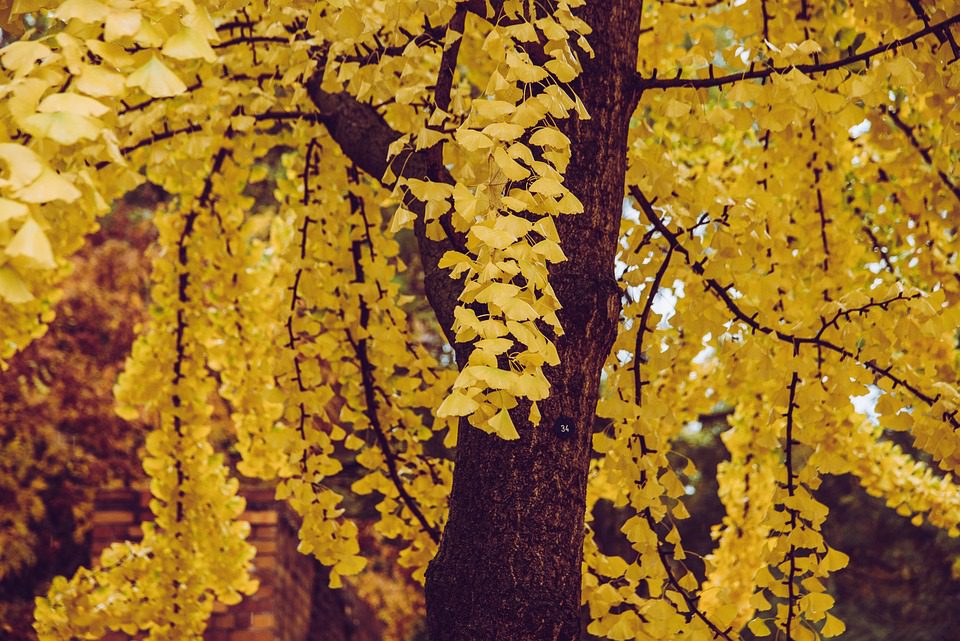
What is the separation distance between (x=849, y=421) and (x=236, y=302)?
7.20 ft

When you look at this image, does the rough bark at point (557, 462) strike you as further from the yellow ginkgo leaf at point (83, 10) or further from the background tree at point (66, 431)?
the background tree at point (66, 431)

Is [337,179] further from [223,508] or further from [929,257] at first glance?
[929,257]

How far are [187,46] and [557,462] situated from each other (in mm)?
926

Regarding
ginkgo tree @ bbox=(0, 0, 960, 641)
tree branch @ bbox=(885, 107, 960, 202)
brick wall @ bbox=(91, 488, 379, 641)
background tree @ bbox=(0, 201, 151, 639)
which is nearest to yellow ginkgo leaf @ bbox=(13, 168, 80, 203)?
ginkgo tree @ bbox=(0, 0, 960, 641)

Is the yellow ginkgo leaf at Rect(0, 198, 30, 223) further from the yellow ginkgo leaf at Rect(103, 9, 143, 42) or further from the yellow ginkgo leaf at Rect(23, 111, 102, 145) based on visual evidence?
the yellow ginkgo leaf at Rect(103, 9, 143, 42)

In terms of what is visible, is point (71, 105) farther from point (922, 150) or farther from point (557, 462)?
point (922, 150)

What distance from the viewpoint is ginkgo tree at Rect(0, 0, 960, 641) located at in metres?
1.18

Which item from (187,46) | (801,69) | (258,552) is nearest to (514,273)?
(187,46)

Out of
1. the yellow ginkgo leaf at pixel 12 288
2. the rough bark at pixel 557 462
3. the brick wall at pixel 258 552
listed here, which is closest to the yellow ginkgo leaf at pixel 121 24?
the yellow ginkgo leaf at pixel 12 288

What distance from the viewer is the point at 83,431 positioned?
690 centimetres

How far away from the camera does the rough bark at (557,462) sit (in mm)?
1449

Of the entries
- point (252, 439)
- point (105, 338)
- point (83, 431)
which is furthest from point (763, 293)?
point (105, 338)

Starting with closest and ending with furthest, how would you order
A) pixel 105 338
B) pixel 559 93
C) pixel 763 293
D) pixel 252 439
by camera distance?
pixel 559 93
pixel 763 293
pixel 252 439
pixel 105 338

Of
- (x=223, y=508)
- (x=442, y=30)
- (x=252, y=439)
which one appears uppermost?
(x=442, y=30)
